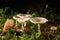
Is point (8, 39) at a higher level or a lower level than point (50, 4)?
lower

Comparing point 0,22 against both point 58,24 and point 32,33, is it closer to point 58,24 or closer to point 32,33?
point 32,33

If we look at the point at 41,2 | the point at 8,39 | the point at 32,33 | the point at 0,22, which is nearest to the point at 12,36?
the point at 8,39

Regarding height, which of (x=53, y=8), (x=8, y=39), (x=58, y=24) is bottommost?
(x=8, y=39)

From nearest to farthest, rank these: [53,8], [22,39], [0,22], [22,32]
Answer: [22,39] < [22,32] < [0,22] < [53,8]

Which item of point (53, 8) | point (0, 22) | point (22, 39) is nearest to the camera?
point (22, 39)

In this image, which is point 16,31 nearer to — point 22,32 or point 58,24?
point 22,32

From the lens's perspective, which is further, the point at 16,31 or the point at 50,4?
the point at 50,4

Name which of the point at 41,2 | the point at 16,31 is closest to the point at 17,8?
the point at 41,2
